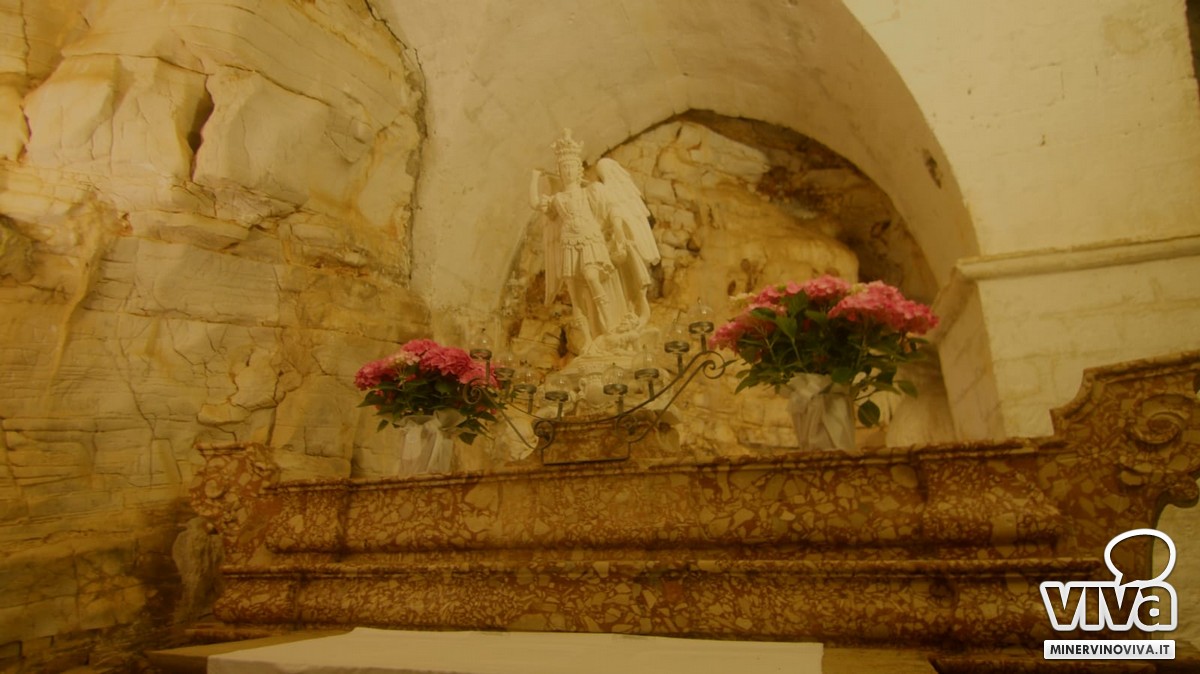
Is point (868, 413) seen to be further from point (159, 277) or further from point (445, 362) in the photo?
point (159, 277)

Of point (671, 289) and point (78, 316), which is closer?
point (78, 316)

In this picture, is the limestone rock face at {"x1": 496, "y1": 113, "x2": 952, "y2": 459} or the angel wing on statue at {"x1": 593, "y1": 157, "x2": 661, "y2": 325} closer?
the angel wing on statue at {"x1": 593, "y1": 157, "x2": 661, "y2": 325}

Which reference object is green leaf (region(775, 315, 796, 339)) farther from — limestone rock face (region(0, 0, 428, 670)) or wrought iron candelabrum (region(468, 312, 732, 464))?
limestone rock face (region(0, 0, 428, 670))

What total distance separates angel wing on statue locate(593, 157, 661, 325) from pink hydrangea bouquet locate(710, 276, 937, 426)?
96 centimetres

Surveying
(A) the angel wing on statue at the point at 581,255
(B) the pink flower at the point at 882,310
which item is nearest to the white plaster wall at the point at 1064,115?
(B) the pink flower at the point at 882,310

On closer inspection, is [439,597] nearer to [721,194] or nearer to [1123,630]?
[1123,630]

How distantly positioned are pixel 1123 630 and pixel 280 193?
3.59m

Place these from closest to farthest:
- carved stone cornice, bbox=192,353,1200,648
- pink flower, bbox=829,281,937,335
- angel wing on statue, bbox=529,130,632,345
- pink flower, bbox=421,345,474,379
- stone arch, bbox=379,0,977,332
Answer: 1. carved stone cornice, bbox=192,353,1200,648
2. pink flower, bbox=829,281,937,335
3. pink flower, bbox=421,345,474,379
4. angel wing on statue, bbox=529,130,632,345
5. stone arch, bbox=379,0,977,332

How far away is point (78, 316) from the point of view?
10.4 ft

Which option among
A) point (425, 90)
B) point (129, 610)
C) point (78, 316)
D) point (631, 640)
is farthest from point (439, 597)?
point (425, 90)

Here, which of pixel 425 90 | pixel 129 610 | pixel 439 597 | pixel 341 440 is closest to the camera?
pixel 439 597

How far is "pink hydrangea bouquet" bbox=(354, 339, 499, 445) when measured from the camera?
282 centimetres
